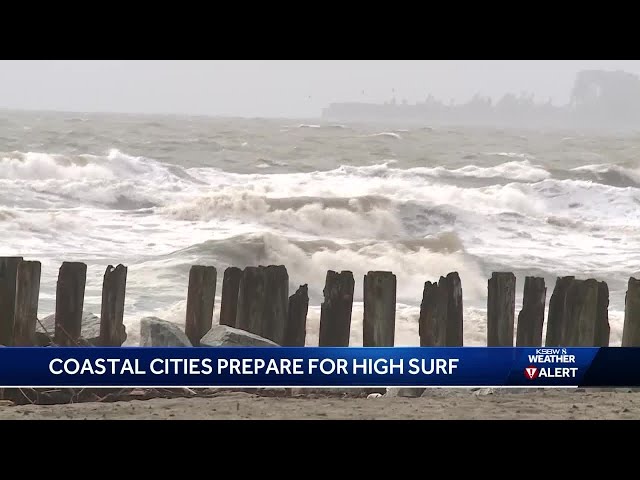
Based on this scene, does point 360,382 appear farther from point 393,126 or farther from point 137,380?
point 393,126

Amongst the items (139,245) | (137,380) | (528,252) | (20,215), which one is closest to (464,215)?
(528,252)

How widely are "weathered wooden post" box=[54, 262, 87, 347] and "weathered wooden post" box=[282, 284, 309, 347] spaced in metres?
1.68

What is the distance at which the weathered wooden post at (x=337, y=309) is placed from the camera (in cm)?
903

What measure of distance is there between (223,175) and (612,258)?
425cm

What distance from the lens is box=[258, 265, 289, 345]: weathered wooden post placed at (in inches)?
357

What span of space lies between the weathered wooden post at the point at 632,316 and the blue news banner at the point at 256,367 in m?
1.86

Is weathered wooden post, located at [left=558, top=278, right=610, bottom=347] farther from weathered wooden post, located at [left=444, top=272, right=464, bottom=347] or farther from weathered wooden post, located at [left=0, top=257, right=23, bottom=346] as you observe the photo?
weathered wooden post, located at [left=0, top=257, right=23, bottom=346]

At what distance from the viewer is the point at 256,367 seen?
25.0 feet

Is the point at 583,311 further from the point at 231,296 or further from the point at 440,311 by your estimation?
the point at 231,296

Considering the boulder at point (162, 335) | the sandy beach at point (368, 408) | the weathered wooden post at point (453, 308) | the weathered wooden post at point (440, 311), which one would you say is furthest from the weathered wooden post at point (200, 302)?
the weathered wooden post at point (453, 308)

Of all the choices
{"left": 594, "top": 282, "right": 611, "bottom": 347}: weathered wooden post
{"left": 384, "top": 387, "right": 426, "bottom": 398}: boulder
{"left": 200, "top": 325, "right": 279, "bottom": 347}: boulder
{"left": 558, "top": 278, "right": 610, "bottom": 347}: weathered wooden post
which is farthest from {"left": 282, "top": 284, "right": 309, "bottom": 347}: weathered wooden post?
{"left": 594, "top": 282, "right": 611, "bottom": 347}: weathered wooden post

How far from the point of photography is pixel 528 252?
1195cm

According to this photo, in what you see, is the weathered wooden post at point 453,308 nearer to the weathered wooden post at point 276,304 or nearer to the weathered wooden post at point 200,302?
the weathered wooden post at point 276,304

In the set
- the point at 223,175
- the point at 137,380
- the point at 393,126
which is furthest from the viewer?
the point at 393,126
